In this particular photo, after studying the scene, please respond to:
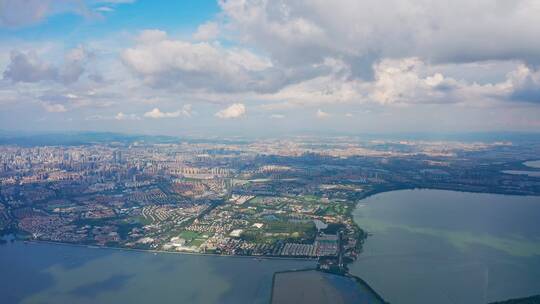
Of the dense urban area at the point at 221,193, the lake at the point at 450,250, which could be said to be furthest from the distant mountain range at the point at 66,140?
the lake at the point at 450,250

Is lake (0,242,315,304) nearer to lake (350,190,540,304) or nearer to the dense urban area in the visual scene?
the dense urban area

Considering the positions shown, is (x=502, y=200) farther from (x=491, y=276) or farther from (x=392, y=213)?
(x=491, y=276)

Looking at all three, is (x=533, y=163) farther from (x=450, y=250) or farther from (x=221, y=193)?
(x=450, y=250)

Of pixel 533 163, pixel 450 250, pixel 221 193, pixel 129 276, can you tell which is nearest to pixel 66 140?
pixel 221 193

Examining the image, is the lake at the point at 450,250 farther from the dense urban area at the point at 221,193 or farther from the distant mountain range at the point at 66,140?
the distant mountain range at the point at 66,140

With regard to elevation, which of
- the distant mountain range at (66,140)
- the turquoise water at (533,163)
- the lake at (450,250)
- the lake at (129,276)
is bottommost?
the lake at (129,276)

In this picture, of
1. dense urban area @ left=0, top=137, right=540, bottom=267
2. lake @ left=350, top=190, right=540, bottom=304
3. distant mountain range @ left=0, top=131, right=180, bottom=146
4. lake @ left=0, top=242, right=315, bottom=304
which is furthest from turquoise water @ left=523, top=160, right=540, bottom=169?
distant mountain range @ left=0, top=131, right=180, bottom=146
